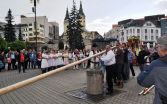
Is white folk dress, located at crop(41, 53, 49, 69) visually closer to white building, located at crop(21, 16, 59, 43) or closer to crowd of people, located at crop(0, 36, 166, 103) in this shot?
crowd of people, located at crop(0, 36, 166, 103)

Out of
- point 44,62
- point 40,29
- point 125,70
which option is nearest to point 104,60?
point 125,70

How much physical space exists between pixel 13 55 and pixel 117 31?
11809 cm

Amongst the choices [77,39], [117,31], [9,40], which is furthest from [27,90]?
[117,31]

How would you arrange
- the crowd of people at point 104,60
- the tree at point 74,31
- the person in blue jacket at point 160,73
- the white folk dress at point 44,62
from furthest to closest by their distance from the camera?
the tree at point 74,31 < the white folk dress at point 44,62 < the crowd of people at point 104,60 < the person in blue jacket at point 160,73

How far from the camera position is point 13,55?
89.6ft

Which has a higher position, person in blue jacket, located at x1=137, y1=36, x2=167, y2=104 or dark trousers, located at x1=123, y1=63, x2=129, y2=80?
person in blue jacket, located at x1=137, y1=36, x2=167, y2=104

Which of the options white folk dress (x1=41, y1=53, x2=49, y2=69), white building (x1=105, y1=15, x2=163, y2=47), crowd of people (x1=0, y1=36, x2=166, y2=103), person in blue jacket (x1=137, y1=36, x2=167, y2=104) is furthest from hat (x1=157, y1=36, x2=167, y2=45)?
white building (x1=105, y1=15, x2=163, y2=47)

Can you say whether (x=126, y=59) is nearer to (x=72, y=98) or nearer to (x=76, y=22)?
(x=72, y=98)

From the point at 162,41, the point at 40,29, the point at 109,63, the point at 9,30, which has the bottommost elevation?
the point at 109,63

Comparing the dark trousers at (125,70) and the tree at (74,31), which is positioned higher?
the tree at (74,31)

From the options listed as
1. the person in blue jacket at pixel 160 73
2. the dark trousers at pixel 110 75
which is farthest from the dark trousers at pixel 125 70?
the person in blue jacket at pixel 160 73

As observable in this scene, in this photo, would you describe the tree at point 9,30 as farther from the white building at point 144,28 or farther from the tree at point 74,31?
the white building at point 144,28

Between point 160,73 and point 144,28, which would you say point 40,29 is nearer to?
point 144,28

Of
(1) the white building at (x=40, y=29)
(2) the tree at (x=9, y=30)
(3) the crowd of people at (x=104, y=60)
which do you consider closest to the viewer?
(3) the crowd of people at (x=104, y=60)
